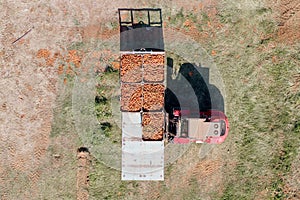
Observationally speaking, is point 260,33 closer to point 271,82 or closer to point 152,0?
point 271,82

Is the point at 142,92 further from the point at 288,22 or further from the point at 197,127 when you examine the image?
the point at 288,22

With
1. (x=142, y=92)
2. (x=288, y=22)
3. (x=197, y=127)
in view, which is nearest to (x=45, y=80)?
(x=142, y=92)

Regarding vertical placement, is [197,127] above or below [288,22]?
below

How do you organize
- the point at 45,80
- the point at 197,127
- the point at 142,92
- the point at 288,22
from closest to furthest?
1. the point at 197,127
2. the point at 142,92
3. the point at 45,80
4. the point at 288,22

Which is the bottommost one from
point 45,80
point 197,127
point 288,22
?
point 197,127

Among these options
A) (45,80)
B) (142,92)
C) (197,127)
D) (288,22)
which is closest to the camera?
(197,127)

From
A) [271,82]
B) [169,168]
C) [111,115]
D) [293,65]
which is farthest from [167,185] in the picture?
[293,65]

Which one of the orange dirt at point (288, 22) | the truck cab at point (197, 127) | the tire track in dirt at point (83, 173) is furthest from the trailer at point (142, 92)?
the orange dirt at point (288, 22)

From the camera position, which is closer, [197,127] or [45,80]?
[197,127]

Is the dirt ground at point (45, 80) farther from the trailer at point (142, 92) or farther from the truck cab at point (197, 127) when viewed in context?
the truck cab at point (197, 127)
